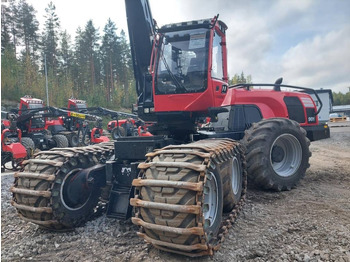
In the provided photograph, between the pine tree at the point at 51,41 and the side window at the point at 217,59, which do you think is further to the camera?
the pine tree at the point at 51,41

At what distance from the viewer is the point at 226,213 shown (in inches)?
162

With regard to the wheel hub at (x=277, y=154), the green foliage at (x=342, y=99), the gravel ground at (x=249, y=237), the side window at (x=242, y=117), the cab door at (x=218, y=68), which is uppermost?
the green foliage at (x=342, y=99)

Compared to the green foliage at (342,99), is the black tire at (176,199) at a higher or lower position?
lower

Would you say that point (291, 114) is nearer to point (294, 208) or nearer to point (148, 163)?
point (294, 208)

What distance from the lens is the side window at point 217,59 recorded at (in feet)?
15.9

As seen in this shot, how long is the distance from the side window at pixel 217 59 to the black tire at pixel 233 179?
139cm

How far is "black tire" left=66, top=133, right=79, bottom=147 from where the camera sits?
15.5 m

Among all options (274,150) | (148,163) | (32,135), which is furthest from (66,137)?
(148,163)

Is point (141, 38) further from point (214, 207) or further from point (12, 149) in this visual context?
point (12, 149)

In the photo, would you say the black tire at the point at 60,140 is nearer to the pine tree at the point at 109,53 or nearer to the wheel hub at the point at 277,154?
the wheel hub at the point at 277,154

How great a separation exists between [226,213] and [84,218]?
6.92 ft

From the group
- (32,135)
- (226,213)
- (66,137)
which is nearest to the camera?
(226,213)

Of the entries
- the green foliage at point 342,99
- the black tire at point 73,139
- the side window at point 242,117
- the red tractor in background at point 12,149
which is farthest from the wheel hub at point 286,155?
the green foliage at point 342,99

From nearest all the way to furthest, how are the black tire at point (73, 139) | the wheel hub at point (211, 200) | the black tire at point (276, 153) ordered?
the wheel hub at point (211, 200) < the black tire at point (276, 153) < the black tire at point (73, 139)
